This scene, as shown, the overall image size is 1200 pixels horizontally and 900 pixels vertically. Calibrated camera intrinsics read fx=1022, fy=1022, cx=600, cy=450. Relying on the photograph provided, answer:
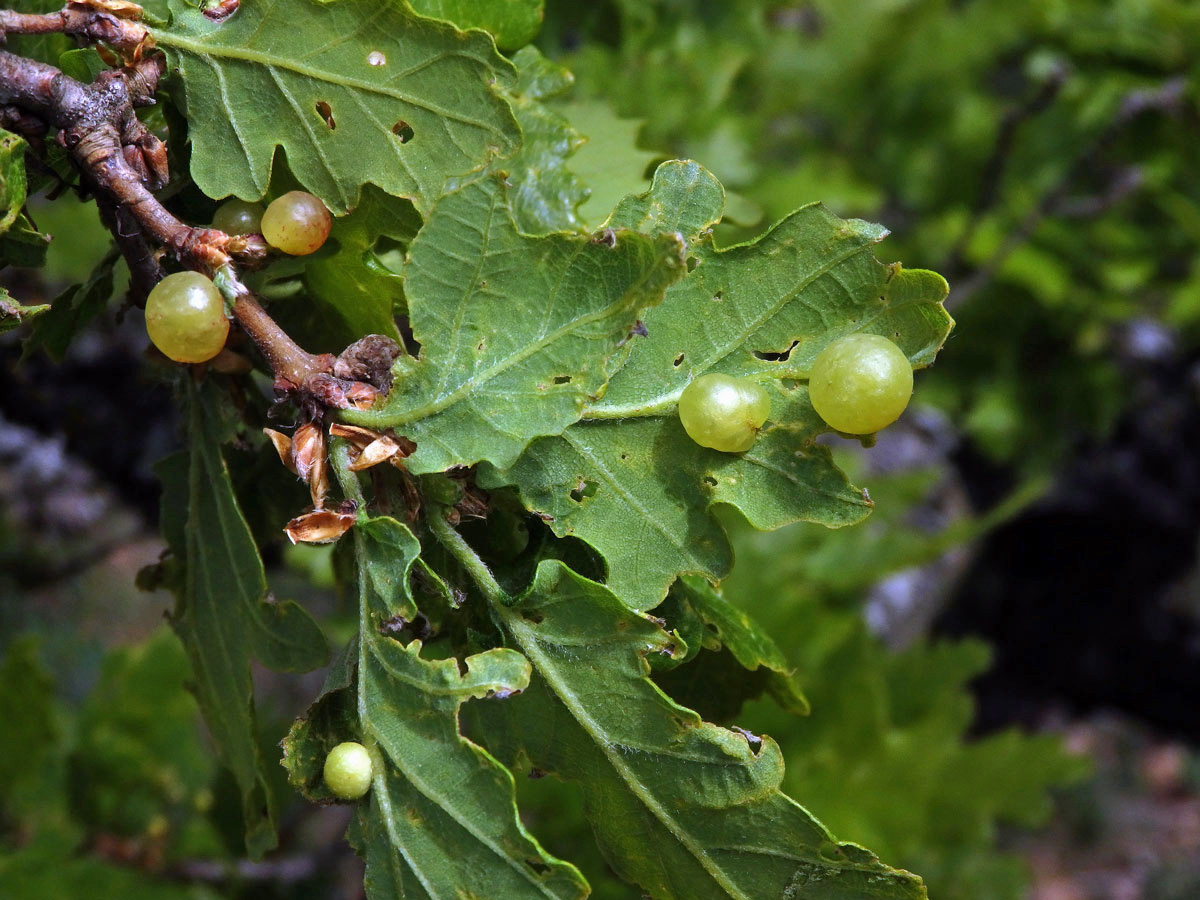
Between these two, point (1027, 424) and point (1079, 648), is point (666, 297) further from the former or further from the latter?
point (1079, 648)

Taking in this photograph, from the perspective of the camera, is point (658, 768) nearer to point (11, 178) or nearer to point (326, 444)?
point (326, 444)

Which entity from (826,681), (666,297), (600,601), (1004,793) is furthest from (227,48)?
(1004,793)

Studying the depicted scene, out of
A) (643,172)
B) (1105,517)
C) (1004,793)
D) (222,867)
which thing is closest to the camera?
(643,172)

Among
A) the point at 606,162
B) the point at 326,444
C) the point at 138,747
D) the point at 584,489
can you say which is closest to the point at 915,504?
the point at 138,747

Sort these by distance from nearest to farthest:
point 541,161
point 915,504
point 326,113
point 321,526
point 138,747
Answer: point 321,526 < point 326,113 < point 541,161 < point 138,747 < point 915,504

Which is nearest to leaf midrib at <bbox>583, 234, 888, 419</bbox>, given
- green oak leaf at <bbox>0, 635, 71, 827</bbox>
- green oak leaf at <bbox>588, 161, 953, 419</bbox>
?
green oak leaf at <bbox>588, 161, 953, 419</bbox>

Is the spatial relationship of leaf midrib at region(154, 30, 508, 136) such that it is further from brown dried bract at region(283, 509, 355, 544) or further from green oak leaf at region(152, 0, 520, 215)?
brown dried bract at region(283, 509, 355, 544)

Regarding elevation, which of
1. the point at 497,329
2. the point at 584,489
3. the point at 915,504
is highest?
the point at 497,329
